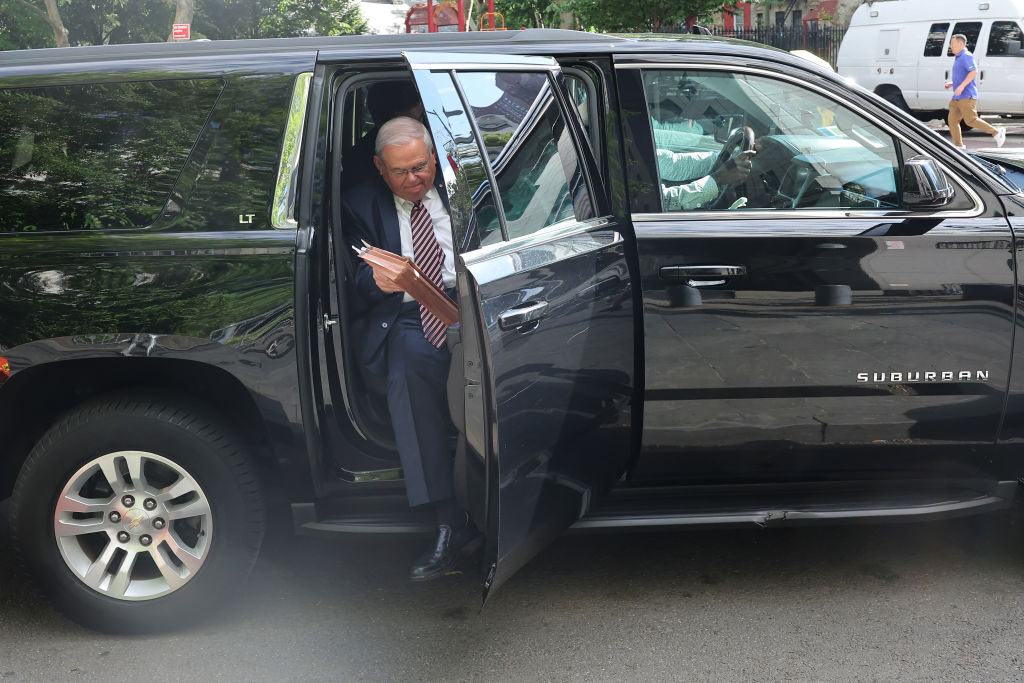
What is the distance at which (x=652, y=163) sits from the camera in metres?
3.40

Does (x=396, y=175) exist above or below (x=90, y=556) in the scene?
above

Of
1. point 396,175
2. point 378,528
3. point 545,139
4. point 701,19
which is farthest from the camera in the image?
point 701,19

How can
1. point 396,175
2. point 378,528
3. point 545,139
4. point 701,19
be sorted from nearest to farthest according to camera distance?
1. point 545,139
2. point 378,528
3. point 396,175
4. point 701,19

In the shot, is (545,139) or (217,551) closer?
(545,139)

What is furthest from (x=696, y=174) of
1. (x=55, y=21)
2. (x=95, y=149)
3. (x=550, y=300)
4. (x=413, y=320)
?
(x=55, y=21)

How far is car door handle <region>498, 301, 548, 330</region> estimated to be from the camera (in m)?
2.81

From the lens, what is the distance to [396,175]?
141 inches

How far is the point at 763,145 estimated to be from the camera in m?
3.50

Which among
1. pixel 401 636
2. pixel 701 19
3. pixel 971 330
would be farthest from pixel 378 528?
pixel 701 19

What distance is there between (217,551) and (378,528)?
0.51 meters

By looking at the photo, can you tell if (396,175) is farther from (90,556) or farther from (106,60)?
(90,556)

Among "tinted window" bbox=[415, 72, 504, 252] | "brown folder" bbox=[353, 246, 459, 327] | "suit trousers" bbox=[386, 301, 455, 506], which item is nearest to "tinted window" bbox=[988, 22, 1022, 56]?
"suit trousers" bbox=[386, 301, 455, 506]

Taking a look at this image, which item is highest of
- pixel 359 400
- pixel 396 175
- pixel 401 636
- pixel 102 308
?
pixel 396 175

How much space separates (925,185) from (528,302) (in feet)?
4.44
